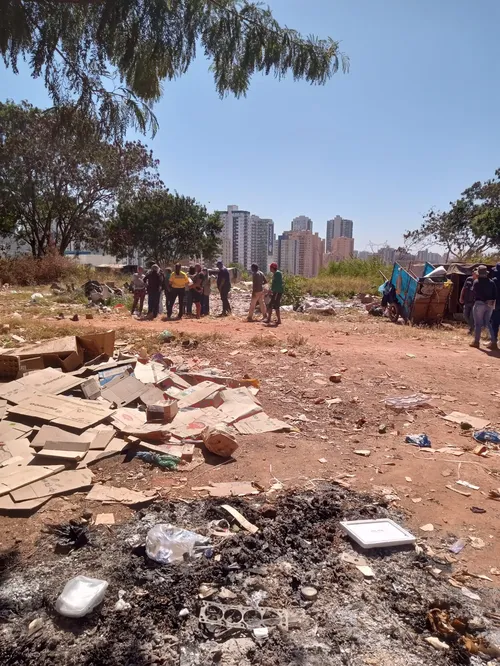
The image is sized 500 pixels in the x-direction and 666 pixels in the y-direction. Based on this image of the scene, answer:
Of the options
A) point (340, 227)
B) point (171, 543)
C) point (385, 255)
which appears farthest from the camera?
point (340, 227)

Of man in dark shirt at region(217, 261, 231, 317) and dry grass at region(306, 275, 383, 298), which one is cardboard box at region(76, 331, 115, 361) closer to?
man in dark shirt at region(217, 261, 231, 317)

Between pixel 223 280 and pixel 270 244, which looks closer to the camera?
pixel 223 280

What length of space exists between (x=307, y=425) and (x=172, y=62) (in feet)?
12.5

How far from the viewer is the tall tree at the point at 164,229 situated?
31578 mm

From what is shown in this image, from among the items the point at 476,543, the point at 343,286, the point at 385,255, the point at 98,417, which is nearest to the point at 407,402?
the point at 476,543

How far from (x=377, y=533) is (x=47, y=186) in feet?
82.4

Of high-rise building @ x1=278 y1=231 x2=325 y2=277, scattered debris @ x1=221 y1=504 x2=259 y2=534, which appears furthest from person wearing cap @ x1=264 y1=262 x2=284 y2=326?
high-rise building @ x1=278 y1=231 x2=325 y2=277

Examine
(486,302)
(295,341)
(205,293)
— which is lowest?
(295,341)

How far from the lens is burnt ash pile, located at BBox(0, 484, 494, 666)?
2.29m

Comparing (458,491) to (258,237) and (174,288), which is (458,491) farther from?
(258,237)

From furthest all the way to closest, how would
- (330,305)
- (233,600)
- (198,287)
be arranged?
(330,305)
(198,287)
(233,600)

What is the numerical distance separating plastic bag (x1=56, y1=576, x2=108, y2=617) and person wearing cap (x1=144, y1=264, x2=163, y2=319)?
10.2 m

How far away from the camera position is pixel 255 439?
4.94 metres

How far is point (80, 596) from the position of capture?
100 inches
